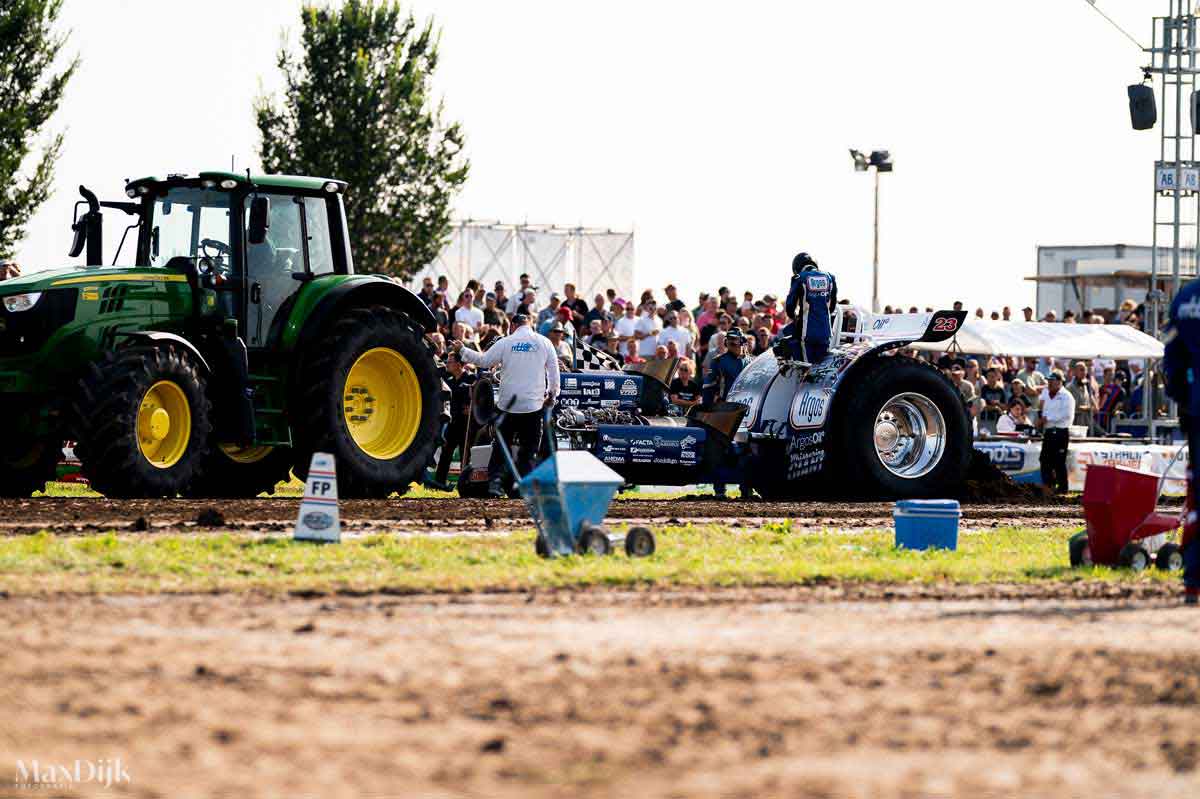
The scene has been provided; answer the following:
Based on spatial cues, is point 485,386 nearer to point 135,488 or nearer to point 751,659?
point 135,488

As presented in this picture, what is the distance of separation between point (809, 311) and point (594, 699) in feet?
36.3

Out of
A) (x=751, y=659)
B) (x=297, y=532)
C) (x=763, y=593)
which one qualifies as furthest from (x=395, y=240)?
(x=751, y=659)

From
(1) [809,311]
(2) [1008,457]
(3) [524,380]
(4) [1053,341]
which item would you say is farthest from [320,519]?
(4) [1053,341]

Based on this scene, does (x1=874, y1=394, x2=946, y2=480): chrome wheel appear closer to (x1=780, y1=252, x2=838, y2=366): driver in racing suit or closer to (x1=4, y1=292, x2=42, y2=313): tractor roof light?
(x1=780, y1=252, x2=838, y2=366): driver in racing suit

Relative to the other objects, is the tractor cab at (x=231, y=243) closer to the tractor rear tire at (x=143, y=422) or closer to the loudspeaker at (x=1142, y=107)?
the tractor rear tire at (x=143, y=422)

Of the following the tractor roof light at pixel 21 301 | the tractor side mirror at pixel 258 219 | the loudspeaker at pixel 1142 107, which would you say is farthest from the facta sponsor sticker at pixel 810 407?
the loudspeaker at pixel 1142 107

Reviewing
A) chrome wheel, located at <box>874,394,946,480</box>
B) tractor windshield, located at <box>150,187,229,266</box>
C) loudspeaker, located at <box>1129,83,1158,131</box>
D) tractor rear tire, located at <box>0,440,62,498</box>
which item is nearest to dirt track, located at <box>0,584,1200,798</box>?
tractor rear tire, located at <box>0,440,62,498</box>

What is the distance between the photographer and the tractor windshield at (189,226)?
1563cm

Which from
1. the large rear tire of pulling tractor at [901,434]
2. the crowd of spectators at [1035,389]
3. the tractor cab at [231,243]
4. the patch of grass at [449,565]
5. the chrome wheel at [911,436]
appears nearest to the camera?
the patch of grass at [449,565]

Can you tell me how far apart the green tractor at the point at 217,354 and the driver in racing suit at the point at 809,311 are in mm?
3156

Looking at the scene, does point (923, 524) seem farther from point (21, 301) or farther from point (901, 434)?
point (21, 301)

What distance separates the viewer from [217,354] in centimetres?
1533

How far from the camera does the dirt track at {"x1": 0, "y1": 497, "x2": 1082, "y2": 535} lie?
12555mm

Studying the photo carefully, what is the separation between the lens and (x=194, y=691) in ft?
20.4
